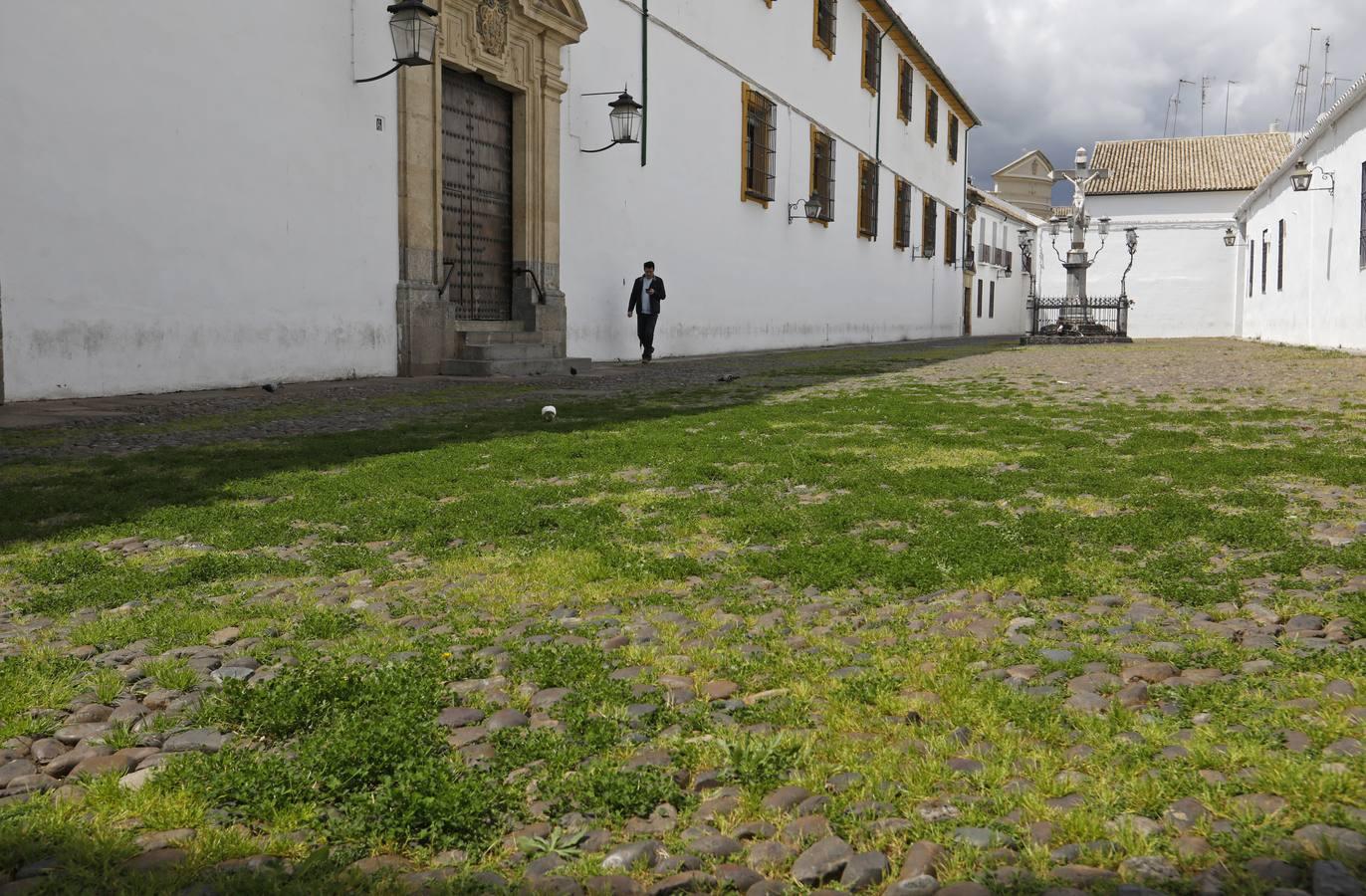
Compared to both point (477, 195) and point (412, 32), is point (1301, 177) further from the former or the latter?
point (412, 32)

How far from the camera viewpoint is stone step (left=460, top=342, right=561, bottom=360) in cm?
1119

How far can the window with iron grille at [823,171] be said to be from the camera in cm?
2133

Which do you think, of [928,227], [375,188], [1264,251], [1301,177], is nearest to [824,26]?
[1301,177]

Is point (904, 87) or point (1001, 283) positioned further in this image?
point (1001, 283)

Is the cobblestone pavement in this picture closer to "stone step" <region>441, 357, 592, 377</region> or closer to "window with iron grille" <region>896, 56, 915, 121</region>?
"stone step" <region>441, 357, 592, 377</region>

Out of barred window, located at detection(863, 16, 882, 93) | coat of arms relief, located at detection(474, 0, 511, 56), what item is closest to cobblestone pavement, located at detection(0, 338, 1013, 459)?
coat of arms relief, located at detection(474, 0, 511, 56)

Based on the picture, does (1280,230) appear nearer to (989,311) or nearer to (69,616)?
(989,311)

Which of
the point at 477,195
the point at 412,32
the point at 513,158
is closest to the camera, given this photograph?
the point at 412,32

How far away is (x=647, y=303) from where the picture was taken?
46.5 ft

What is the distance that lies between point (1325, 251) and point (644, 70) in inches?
482

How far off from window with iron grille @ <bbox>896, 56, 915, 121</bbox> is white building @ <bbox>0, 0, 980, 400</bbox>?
670 cm

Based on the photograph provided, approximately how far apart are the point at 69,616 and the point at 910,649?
207 centimetres

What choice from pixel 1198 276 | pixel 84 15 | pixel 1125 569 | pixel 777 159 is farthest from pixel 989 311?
pixel 1125 569

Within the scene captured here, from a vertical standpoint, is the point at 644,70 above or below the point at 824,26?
below
